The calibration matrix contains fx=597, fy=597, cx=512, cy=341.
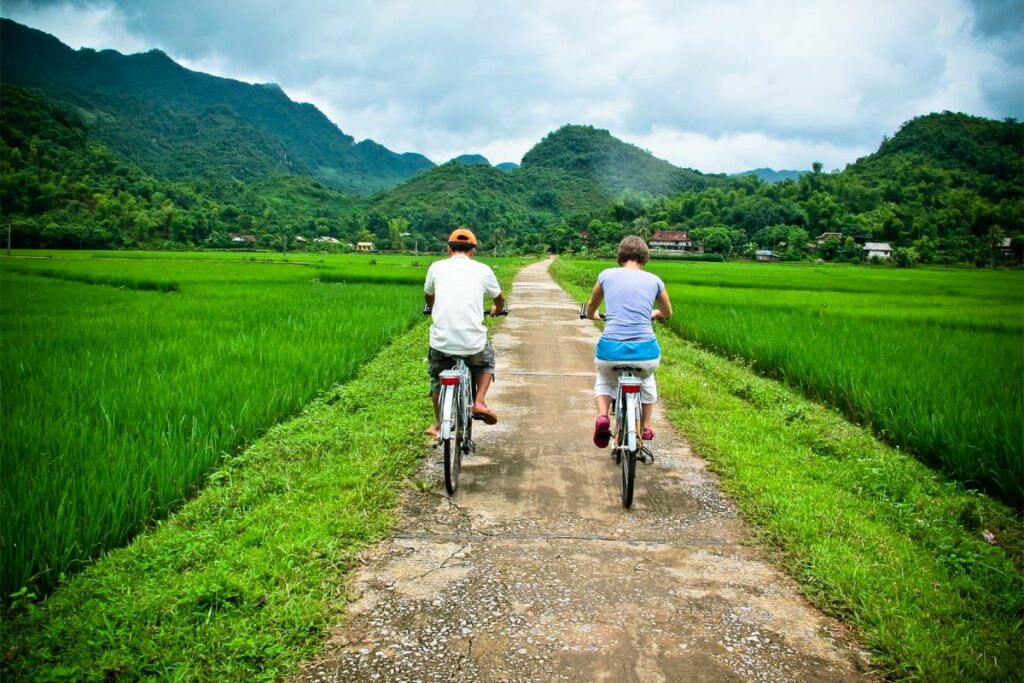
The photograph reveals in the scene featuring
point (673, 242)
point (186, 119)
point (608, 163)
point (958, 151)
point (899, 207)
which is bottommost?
point (673, 242)

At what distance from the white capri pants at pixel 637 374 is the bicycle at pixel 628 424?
0.12ft

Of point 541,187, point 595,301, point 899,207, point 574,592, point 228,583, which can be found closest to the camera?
point 228,583

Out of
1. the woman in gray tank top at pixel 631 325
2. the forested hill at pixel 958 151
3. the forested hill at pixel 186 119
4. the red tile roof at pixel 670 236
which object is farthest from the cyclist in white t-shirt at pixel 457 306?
the forested hill at pixel 186 119

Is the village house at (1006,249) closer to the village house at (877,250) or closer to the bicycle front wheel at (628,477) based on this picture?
the village house at (877,250)

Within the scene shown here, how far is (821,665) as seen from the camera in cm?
213

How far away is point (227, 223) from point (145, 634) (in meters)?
67.0

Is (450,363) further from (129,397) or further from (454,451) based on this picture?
(129,397)

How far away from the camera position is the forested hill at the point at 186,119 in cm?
9831

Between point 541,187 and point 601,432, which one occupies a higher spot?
point 541,187

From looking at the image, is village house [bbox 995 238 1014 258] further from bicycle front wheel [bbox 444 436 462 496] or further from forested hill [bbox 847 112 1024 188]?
bicycle front wheel [bbox 444 436 462 496]

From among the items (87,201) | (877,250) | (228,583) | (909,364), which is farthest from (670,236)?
(228,583)

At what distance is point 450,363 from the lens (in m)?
4.07

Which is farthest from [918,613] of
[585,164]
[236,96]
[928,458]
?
[236,96]

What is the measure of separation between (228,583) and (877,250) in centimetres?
6752
